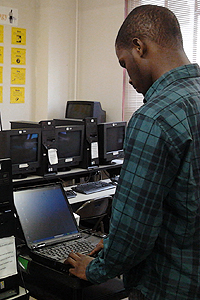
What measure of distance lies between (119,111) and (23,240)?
3.49 metres

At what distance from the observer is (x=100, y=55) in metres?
5.21

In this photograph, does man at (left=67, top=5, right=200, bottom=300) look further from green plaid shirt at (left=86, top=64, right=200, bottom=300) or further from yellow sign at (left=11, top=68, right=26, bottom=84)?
yellow sign at (left=11, top=68, right=26, bottom=84)

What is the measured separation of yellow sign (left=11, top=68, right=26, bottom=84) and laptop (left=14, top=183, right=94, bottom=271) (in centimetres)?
336

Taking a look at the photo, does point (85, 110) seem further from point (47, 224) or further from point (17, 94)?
point (47, 224)

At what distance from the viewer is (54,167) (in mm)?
3484

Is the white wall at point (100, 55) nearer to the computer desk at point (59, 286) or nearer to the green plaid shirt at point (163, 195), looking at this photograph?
the computer desk at point (59, 286)

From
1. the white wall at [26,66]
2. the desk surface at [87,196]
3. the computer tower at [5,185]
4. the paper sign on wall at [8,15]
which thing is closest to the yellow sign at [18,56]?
the white wall at [26,66]

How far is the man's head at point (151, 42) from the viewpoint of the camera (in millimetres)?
1003

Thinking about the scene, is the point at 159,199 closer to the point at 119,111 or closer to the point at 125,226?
the point at 125,226

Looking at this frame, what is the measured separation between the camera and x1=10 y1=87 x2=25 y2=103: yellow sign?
5.00 meters

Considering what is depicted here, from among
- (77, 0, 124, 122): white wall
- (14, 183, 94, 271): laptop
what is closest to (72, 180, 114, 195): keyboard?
(77, 0, 124, 122): white wall

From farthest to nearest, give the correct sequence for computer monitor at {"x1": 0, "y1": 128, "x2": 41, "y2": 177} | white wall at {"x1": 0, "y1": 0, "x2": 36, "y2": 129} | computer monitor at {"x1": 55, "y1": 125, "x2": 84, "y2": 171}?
white wall at {"x1": 0, "y1": 0, "x2": 36, "y2": 129} → computer monitor at {"x1": 55, "y1": 125, "x2": 84, "y2": 171} → computer monitor at {"x1": 0, "y1": 128, "x2": 41, "y2": 177}

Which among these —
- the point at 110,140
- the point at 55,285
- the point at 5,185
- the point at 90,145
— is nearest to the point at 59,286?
the point at 55,285

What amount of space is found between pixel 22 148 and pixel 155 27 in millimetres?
2442
